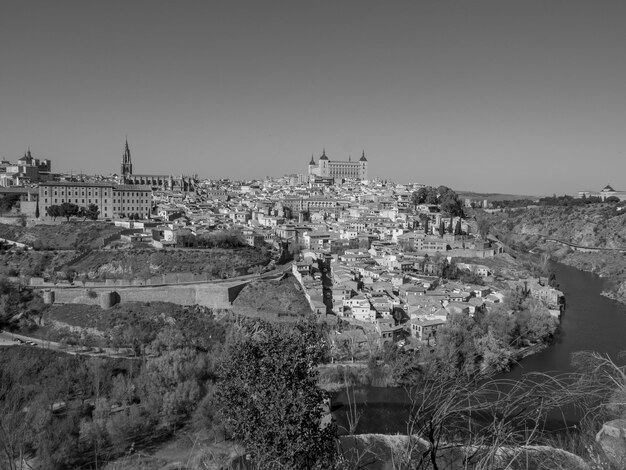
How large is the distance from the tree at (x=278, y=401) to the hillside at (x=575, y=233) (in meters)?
17.0

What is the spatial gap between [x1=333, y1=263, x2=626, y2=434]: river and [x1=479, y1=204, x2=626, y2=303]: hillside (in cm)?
130

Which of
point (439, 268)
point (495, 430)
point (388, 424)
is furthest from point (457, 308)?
point (495, 430)

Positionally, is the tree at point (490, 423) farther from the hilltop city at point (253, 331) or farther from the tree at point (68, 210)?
the tree at point (68, 210)

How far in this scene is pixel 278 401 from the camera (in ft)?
10.7

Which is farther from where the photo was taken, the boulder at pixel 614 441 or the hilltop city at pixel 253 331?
the hilltop city at pixel 253 331

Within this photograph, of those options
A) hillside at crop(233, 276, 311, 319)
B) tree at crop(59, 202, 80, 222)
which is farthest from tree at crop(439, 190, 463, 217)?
tree at crop(59, 202, 80, 222)

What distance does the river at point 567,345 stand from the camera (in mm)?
8141

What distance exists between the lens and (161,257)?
47.4 feet

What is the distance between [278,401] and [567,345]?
1036 cm

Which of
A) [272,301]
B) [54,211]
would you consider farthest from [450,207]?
[54,211]

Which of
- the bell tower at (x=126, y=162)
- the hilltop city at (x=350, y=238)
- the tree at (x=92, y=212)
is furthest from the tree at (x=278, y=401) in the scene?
the bell tower at (x=126, y=162)

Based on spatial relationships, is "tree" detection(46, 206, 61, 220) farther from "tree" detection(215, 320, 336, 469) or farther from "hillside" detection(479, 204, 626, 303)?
"hillside" detection(479, 204, 626, 303)

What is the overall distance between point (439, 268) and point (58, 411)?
38.4ft

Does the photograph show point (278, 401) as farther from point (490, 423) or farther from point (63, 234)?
point (63, 234)
